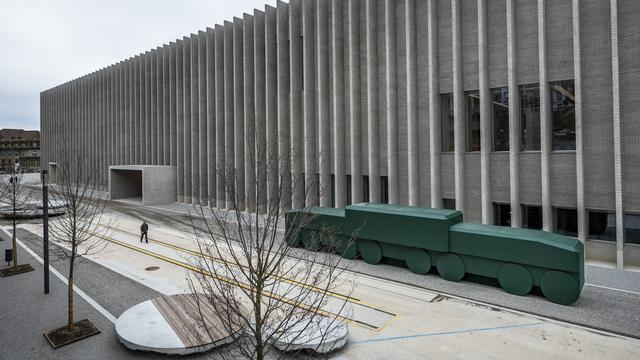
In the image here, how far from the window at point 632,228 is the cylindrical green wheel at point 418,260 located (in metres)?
9.70

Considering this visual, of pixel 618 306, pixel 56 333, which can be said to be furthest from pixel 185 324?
pixel 618 306

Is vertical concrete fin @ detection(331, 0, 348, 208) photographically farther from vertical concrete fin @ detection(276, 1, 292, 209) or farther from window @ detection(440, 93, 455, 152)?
window @ detection(440, 93, 455, 152)

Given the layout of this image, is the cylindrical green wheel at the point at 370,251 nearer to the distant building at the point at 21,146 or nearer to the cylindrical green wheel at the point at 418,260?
the cylindrical green wheel at the point at 418,260

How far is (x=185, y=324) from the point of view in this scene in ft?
38.0

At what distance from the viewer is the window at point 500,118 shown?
21312 millimetres

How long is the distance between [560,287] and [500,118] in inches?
427

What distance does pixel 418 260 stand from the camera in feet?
57.0

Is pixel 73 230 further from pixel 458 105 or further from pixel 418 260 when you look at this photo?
pixel 458 105

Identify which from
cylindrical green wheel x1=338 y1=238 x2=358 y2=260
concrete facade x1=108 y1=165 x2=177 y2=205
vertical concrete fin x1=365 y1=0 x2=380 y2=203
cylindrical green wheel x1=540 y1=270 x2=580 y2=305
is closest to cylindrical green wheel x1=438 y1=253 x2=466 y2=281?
cylindrical green wheel x1=540 y1=270 x2=580 y2=305

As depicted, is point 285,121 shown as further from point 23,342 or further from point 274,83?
point 23,342

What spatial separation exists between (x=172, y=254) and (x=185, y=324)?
417 inches

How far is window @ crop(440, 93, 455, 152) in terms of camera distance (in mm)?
23391

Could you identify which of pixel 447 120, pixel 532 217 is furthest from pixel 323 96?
pixel 532 217

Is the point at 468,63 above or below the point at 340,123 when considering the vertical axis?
above
